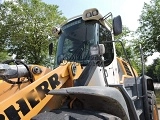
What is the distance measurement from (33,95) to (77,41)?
1.69m

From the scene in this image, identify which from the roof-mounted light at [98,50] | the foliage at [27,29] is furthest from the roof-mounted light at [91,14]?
the foliage at [27,29]

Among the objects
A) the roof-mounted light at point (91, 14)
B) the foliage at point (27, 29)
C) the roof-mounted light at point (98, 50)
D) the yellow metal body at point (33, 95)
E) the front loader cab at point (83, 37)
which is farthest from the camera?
the foliage at point (27, 29)

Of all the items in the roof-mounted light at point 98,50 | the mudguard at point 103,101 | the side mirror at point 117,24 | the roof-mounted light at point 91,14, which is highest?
the roof-mounted light at point 91,14

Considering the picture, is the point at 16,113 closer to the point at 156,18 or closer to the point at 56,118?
the point at 56,118

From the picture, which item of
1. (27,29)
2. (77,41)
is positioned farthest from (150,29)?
(77,41)

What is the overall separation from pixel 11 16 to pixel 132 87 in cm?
2076

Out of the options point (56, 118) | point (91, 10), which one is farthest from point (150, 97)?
point (56, 118)

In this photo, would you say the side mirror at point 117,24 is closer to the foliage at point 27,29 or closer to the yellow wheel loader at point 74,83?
the yellow wheel loader at point 74,83

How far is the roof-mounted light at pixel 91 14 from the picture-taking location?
14.4 ft

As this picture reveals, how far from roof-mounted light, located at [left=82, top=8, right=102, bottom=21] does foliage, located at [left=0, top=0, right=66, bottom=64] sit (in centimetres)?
1967

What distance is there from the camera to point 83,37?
4.68m

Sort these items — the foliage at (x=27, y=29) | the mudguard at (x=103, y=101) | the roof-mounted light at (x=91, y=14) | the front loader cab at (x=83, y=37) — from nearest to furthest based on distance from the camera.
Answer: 1. the mudguard at (x=103, y=101)
2. the roof-mounted light at (x=91, y=14)
3. the front loader cab at (x=83, y=37)
4. the foliage at (x=27, y=29)

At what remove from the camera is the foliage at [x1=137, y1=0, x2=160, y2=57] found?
26.7 metres

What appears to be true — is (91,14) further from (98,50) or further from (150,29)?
(150,29)
